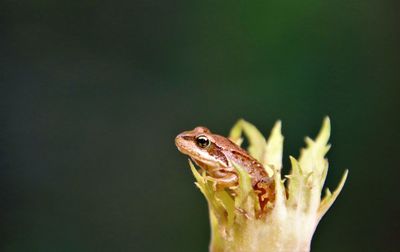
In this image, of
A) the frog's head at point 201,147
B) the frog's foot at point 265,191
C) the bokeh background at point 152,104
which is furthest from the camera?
the bokeh background at point 152,104

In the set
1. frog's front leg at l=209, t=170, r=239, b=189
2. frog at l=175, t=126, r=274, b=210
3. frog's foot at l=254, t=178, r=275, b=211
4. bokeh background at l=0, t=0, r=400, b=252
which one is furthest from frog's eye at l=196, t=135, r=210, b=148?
bokeh background at l=0, t=0, r=400, b=252

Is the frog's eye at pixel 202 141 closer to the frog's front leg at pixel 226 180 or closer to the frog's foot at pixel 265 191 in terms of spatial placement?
the frog's front leg at pixel 226 180

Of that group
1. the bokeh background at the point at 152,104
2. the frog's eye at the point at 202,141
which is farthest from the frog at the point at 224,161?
the bokeh background at the point at 152,104

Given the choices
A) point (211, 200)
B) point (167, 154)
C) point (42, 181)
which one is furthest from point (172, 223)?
point (211, 200)

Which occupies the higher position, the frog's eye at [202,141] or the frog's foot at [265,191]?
the frog's eye at [202,141]

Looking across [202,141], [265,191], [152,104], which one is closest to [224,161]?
[202,141]

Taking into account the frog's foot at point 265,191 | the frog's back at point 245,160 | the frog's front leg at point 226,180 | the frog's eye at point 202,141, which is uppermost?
the frog's eye at point 202,141

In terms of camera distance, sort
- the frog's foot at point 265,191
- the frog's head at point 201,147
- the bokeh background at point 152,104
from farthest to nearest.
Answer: the bokeh background at point 152,104, the frog's head at point 201,147, the frog's foot at point 265,191

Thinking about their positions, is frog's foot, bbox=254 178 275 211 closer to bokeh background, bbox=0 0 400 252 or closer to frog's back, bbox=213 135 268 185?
frog's back, bbox=213 135 268 185

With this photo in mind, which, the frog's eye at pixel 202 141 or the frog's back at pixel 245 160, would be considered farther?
the frog's eye at pixel 202 141
